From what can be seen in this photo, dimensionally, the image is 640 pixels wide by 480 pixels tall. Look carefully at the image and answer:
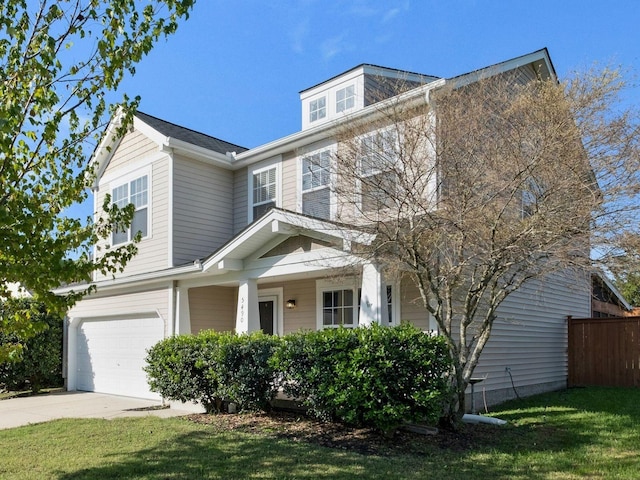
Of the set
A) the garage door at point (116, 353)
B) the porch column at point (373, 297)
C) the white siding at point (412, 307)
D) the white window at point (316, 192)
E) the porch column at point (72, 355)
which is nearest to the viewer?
the porch column at point (373, 297)

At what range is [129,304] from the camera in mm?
14234

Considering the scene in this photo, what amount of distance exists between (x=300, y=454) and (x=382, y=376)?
Answer: 1.49 metres

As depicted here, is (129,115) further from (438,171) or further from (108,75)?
(438,171)

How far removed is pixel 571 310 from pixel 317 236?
352 inches

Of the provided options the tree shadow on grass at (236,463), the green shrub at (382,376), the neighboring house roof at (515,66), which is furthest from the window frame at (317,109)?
the tree shadow on grass at (236,463)

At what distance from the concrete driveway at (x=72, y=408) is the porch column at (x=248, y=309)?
1988mm

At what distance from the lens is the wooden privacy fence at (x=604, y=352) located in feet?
44.0

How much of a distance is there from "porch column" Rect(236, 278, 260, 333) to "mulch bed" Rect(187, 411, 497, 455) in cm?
197

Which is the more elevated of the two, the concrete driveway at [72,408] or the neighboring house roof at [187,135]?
the neighboring house roof at [187,135]

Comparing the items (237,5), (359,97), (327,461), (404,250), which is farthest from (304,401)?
(359,97)

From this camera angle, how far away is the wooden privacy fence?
1341 centimetres

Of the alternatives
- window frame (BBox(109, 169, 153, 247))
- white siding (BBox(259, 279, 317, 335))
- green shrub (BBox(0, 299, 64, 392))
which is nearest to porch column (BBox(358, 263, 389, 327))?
white siding (BBox(259, 279, 317, 335))

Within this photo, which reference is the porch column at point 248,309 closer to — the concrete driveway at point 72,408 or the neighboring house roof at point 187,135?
the concrete driveway at point 72,408

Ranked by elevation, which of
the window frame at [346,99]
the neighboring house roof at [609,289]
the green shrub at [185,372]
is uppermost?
the window frame at [346,99]
